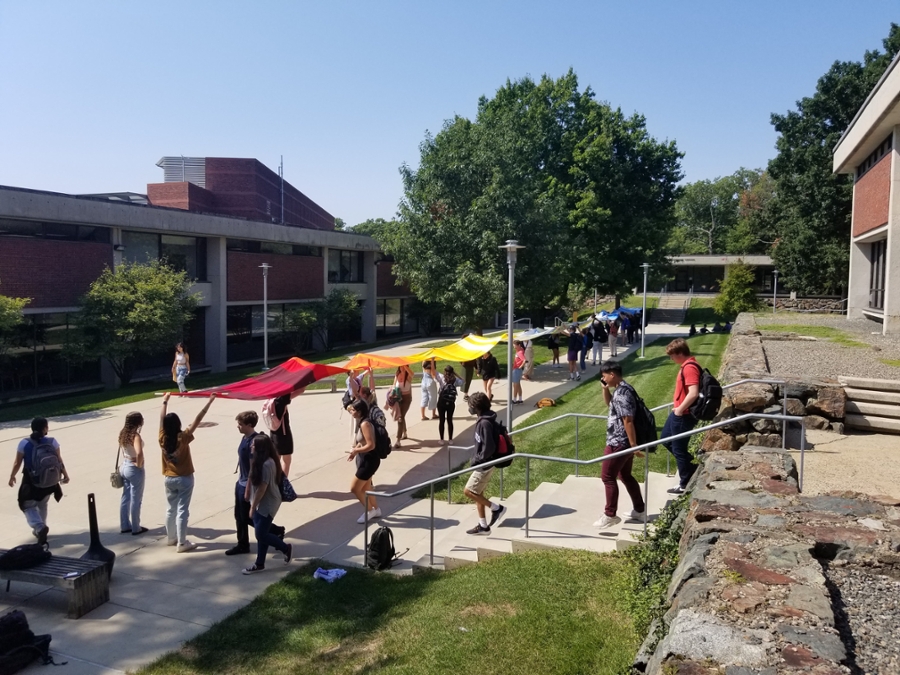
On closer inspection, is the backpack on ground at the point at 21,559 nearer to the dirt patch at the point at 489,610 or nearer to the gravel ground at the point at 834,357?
the dirt patch at the point at 489,610

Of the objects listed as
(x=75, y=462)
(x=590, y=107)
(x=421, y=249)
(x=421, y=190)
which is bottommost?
(x=75, y=462)

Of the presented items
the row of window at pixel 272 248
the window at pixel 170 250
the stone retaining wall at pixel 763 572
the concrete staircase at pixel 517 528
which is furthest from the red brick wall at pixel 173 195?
the stone retaining wall at pixel 763 572

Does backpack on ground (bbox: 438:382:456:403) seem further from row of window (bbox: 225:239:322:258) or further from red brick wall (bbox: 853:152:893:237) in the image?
row of window (bbox: 225:239:322:258)

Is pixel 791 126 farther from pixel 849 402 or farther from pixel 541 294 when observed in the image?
pixel 849 402

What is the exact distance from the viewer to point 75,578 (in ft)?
22.0

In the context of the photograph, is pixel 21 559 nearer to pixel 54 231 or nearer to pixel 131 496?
pixel 131 496

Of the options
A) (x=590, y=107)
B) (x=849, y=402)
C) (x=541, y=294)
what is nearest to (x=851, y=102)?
(x=590, y=107)

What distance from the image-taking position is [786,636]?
10.9ft

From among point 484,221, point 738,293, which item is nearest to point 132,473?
point 484,221

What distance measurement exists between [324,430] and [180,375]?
20.0ft

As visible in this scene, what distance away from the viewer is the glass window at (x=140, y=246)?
1008 inches

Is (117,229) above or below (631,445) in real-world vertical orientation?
above

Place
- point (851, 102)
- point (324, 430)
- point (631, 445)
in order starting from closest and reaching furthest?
point (631, 445) < point (324, 430) < point (851, 102)

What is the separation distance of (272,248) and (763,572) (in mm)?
31625
